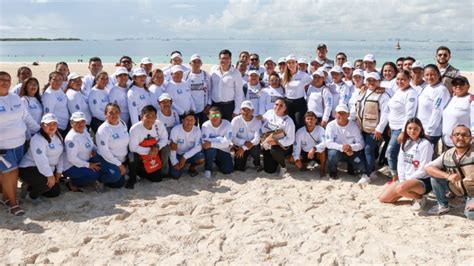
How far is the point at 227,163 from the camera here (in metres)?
6.85

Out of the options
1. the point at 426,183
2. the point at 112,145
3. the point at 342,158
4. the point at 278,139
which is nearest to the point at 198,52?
the point at 278,139

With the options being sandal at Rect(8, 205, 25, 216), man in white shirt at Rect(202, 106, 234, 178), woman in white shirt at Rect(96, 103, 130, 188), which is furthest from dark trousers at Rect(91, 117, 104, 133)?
sandal at Rect(8, 205, 25, 216)

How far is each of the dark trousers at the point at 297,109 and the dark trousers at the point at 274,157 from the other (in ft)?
2.31

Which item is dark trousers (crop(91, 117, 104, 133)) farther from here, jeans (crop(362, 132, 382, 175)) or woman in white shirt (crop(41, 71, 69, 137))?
jeans (crop(362, 132, 382, 175))

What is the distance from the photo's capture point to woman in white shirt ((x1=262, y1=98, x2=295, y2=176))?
6816mm

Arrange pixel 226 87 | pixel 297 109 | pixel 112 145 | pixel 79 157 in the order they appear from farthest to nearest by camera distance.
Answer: pixel 297 109 < pixel 226 87 < pixel 112 145 < pixel 79 157

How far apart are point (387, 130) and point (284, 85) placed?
2.03 metres

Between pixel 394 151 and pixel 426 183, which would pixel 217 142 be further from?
pixel 426 183

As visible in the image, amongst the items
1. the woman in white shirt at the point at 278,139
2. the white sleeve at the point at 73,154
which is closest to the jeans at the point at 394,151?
the woman in white shirt at the point at 278,139

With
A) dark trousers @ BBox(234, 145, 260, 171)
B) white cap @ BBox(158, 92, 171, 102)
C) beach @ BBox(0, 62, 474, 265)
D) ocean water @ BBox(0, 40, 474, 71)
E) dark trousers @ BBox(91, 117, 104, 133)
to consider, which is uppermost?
ocean water @ BBox(0, 40, 474, 71)

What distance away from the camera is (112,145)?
5.93m

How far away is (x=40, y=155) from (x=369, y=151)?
4.91m

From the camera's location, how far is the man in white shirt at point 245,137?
22.7ft

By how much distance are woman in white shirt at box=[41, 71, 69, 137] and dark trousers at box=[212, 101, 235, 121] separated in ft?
8.72
